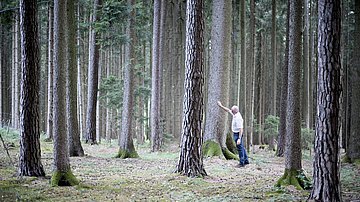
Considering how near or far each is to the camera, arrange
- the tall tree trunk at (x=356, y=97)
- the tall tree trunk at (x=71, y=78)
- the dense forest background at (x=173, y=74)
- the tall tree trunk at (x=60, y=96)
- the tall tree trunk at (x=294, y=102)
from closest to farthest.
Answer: the tall tree trunk at (x=60, y=96) → the dense forest background at (x=173, y=74) → the tall tree trunk at (x=294, y=102) → the tall tree trunk at (x=71, y=78) → the tall tree trunk at (x=356, y=97)

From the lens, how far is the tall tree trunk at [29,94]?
30.8 ft

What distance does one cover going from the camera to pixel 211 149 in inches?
547

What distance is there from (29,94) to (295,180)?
6631 millimetres

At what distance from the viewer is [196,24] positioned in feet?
32.7

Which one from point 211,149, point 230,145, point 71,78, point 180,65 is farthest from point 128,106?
point 180,65

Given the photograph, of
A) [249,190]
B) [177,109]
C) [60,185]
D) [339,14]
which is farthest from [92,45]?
[339,14]

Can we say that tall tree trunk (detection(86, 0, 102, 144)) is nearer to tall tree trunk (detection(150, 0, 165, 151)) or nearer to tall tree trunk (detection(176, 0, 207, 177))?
tall tree trunk (detection(150, 0, 165, 151))

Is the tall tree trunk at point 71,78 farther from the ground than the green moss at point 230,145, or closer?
farther from the ground

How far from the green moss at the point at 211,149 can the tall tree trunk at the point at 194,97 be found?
3822 millimetres

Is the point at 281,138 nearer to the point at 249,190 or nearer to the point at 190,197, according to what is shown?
the point at 249,190

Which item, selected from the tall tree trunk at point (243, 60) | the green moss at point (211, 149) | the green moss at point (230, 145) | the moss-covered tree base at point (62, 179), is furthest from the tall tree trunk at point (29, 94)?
the tall tree trunk at point (243, 60)

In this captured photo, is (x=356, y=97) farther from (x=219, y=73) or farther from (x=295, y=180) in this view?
(x=295, y=180)

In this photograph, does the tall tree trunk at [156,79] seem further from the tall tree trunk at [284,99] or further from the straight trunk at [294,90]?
the straight trunk at [294,90]

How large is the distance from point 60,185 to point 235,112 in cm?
654
